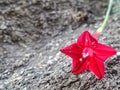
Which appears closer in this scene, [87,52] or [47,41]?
[87,52]

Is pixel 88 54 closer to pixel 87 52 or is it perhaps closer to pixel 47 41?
pixel 87 52

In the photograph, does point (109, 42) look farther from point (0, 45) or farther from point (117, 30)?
point (0, 45)

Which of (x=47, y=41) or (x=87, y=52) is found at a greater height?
(x=87, y=52)

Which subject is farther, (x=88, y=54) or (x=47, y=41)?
(x=47, y=41)

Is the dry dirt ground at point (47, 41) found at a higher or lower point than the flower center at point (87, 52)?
lower

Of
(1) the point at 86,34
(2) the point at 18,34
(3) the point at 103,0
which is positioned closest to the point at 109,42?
(1) the point at 86,34

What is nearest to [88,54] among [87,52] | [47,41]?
[87,52]
